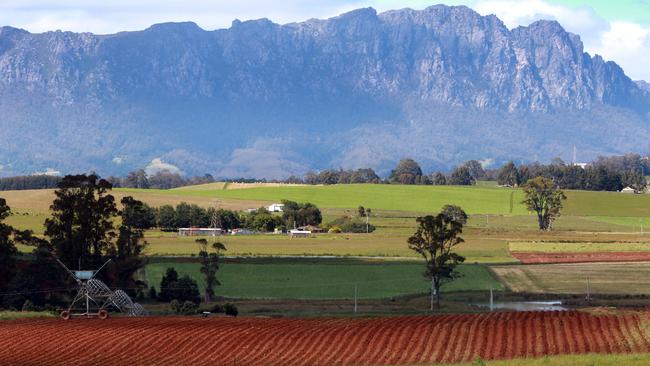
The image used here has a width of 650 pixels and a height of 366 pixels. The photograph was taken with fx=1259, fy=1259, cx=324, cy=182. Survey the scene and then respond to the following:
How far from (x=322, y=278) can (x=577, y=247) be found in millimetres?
37556

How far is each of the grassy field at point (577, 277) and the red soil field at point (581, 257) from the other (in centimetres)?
329

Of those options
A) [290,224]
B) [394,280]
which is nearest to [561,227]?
[290,224]

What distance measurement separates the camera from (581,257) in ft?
375

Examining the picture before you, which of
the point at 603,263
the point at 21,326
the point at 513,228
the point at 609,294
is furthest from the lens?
the point at 513,228

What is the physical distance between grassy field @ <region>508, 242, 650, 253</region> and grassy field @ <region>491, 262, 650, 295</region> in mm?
13596

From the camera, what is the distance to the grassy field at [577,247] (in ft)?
400

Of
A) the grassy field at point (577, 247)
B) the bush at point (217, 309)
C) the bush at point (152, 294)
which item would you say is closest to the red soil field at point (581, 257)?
the grassy field at point (577, 247)

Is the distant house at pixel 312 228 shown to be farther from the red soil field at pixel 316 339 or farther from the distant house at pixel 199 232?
the red soil field at pixel 316 339

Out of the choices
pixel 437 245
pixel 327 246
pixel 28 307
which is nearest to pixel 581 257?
pixel 437 245

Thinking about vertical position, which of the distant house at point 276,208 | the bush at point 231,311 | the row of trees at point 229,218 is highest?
the distant house at point 276,208

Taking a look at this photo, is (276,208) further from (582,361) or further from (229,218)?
(582,361)

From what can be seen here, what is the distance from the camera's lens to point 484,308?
77.5 metres

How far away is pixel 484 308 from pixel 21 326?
96.4 feet

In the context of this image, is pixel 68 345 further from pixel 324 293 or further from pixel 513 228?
pixel 513 228
